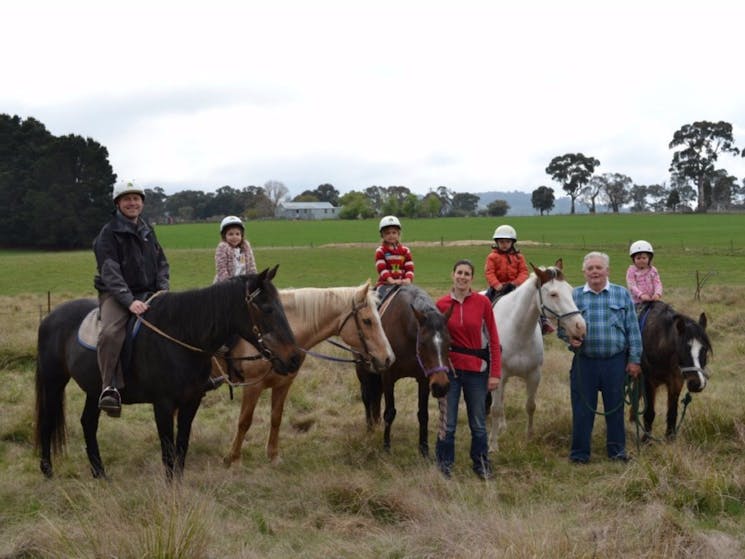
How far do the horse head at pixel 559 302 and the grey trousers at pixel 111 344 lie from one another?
3.85m

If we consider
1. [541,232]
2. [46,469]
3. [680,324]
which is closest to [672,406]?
[680,324]

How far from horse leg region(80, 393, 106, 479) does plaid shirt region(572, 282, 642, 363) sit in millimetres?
4991

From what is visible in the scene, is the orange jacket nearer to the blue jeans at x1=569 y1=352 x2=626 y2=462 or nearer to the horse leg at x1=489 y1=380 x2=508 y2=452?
the horse leg at x1=489 y1=380 x2=508 y2=452

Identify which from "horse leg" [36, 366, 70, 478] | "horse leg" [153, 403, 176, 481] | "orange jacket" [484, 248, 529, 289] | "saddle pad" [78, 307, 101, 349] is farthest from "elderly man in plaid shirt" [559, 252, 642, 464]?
"horse leg" [36, 366, 70, 478]

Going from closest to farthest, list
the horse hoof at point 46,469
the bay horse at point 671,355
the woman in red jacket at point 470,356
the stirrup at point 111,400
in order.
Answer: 1. the stirrup at point 111,400
2. the woman in red jacket at point 470,356
3. the horse hoof at point 46,469
4. the bay horse at point 671,355

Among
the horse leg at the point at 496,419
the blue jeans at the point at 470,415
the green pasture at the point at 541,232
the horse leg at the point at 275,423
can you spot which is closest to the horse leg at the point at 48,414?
the horse leg at the point at 275,423

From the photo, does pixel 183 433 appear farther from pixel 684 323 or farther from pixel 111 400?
pixel 684 323

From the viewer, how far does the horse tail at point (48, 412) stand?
6409 mm

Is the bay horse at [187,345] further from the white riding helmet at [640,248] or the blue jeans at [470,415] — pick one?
the white riding helmet at [640,248]

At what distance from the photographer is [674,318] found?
706cm

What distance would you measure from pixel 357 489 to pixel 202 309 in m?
1.99

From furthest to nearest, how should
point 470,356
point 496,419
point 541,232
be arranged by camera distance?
point 541,232 < point 496,419 < point 470,356

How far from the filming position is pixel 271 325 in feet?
17.2

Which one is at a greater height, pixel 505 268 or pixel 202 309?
pixel 505 268
